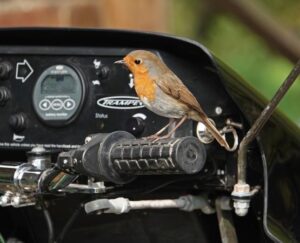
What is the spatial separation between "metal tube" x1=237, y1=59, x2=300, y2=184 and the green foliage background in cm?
224

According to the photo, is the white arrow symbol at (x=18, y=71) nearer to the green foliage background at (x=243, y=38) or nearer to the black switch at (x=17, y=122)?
the black switch at (x=17, y=122)

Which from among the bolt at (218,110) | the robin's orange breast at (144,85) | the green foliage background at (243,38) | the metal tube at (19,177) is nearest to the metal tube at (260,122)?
the bolt at (218,110)

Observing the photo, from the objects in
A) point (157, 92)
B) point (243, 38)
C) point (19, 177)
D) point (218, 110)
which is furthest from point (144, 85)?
point (243, 38)

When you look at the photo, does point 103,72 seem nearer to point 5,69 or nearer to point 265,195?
point 5,69

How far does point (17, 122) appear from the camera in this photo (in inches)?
87.8

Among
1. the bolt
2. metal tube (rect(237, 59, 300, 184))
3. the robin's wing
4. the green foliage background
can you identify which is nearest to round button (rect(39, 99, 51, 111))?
the robin's wing

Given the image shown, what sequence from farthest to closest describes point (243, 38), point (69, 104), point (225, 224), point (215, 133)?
point (243, 38) < point (69, 104) < point (225, 224) < point (215, 133)

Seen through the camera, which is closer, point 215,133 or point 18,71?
point 215,133

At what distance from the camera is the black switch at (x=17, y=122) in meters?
2.23

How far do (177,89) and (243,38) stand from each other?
4144 mm

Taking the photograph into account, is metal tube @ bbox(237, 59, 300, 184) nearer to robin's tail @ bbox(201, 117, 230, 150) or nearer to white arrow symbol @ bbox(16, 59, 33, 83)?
robin's tail @ bbox(201, 117, 230, 150)

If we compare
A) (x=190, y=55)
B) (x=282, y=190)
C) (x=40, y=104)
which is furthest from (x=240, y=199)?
(x=40, y=104)

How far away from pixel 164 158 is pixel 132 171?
9cm

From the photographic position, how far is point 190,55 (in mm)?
2059
